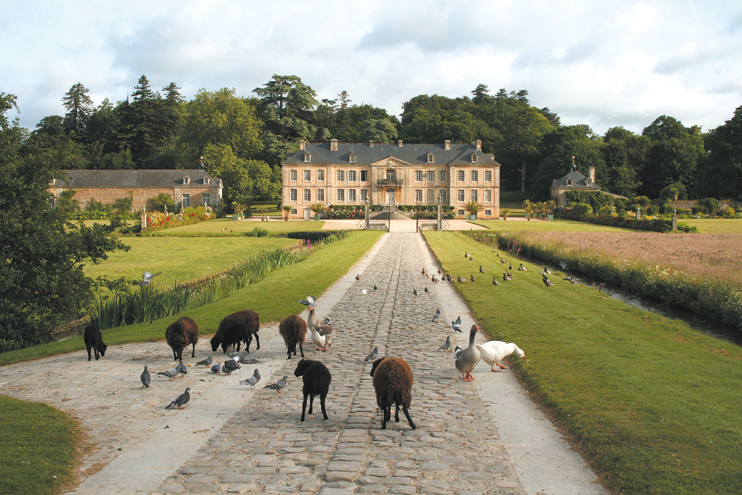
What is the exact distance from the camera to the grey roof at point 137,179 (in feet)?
204

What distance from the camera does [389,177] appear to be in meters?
67.5

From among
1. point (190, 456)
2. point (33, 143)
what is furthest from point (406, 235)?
point (190, 456)

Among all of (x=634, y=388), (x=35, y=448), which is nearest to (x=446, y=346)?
(x=634, y=388)

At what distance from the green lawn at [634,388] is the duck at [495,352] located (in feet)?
0.79

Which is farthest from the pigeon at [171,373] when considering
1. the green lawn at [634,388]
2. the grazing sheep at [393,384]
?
the green lawn at [634,388]

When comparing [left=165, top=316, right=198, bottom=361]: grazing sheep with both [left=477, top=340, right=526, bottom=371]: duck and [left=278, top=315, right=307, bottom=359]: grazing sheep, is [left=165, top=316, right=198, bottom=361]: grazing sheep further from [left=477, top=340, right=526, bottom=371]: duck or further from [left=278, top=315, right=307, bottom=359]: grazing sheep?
→ [left=477, top=340, right=526, bottom=371]: duck

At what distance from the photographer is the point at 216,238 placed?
35.1 meters

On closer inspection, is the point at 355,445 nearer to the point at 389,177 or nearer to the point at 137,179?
the point at 389,177

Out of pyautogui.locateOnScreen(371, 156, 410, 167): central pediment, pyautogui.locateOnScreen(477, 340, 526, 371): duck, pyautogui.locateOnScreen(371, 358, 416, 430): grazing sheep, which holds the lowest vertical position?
pyautogui.locateOnScreen(477, 340, 526, 371): duck

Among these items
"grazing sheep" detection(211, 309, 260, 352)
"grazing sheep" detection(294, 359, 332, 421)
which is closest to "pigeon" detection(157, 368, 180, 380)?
"grazing sheep" detection(211, 309, 260, 352)

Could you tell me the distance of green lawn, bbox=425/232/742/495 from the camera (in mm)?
4812

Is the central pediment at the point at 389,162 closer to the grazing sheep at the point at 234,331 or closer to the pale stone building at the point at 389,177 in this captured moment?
the pale stone building at the point at 389,177

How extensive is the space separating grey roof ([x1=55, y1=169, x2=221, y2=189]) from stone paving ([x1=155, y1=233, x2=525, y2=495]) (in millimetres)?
58217

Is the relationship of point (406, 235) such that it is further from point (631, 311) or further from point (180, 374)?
point (180, 374)
